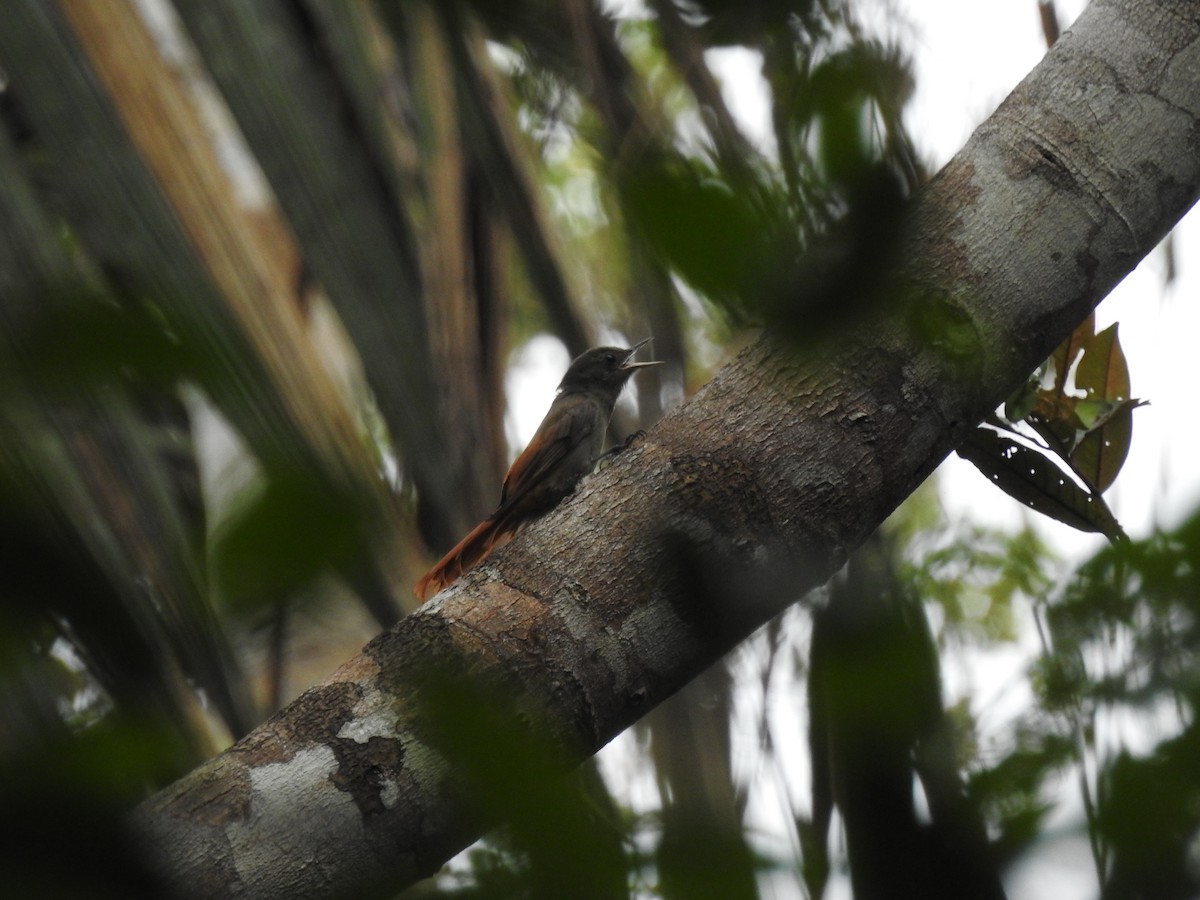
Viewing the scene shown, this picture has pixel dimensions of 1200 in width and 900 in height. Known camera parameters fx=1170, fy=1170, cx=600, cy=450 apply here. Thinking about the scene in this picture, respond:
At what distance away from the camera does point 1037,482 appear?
2.02 m

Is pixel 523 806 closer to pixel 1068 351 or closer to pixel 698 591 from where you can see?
pixel 698 591

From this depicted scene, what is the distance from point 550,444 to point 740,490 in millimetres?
2824

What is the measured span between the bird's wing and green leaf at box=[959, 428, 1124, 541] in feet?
6.29

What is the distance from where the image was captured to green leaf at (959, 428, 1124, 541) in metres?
1.85

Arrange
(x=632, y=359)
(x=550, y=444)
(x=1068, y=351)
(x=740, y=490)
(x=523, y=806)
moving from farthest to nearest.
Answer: (x=632, y=359) → (x=550, y=444) → (x=1068, y=351) → (x=740, y=490) → (x=523, y=806)

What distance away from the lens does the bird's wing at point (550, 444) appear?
4.06 meters

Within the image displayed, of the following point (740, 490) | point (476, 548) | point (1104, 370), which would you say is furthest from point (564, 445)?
point (740, 490)

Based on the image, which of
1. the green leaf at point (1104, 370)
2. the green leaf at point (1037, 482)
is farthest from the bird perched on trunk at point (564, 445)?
the green leaf at point (1104, 370)

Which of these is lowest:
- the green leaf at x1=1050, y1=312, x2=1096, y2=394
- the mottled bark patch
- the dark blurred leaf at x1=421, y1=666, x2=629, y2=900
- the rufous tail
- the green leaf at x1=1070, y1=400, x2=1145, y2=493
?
the dark blurred leaf at x1=421, y1=666, x2=629, y2=900

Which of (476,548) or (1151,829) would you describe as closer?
(1151,829)

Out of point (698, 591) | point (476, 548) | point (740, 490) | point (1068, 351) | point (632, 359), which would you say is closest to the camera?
point (698, 591)

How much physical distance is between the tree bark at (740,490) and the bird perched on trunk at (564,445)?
5.08 ft

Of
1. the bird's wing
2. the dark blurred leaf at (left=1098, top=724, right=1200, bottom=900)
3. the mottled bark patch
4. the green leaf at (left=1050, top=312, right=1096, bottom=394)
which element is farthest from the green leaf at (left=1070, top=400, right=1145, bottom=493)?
the bird's wing

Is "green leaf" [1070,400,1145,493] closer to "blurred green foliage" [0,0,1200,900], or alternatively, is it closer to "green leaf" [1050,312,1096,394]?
"green leaf" [1050,312,1096,394]
